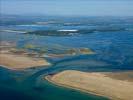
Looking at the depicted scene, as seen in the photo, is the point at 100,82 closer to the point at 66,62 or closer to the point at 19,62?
the point at 66,62

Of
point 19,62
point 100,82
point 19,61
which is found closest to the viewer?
point 100,82

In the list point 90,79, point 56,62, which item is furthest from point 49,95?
point 56,62

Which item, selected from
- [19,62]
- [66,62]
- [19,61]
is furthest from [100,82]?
[19,61]

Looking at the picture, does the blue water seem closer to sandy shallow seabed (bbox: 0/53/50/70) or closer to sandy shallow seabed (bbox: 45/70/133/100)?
sandy shallow seabed (bbox: 45/70/133/100)

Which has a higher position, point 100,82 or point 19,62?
point 19,62

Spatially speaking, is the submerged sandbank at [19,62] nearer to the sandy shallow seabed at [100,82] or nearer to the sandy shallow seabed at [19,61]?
the sandy shallow seabed at [19,61]

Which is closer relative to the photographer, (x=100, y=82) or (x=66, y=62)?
(x=100, y=82)
